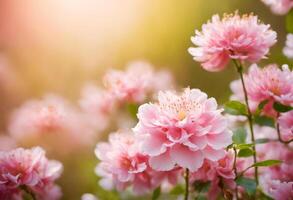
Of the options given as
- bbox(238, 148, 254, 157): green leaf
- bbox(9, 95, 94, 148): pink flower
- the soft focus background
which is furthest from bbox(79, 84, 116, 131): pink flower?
the soft focus background

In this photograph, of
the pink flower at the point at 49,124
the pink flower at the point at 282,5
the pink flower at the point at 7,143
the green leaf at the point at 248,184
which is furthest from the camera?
the pink flower at the point at 7,143

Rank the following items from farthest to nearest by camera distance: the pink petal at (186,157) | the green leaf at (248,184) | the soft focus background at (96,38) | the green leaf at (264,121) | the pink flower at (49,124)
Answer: the soft focus background at (96,38)
the pink flower at (49,124)
the green leaf at (264,121)
the green leaf at (248,184)
the pink petal at (186,157)

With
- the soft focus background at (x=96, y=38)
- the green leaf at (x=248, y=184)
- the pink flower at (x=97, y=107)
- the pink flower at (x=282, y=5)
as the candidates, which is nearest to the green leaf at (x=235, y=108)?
the green leaf at (x=248, y=184)

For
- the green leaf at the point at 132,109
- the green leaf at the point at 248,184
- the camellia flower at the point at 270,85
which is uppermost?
the green leaf at the point at 132,109

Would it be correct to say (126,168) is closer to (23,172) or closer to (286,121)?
(23,172)

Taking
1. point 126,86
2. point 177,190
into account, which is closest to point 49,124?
point 126,86

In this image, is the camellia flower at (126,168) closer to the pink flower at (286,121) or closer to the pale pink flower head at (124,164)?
the pale pink flower head at (124,164)

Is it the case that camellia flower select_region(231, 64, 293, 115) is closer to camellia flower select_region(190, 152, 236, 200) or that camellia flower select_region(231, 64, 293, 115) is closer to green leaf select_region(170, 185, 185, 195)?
camellia flower select_region(190, 152, 236, 200)
